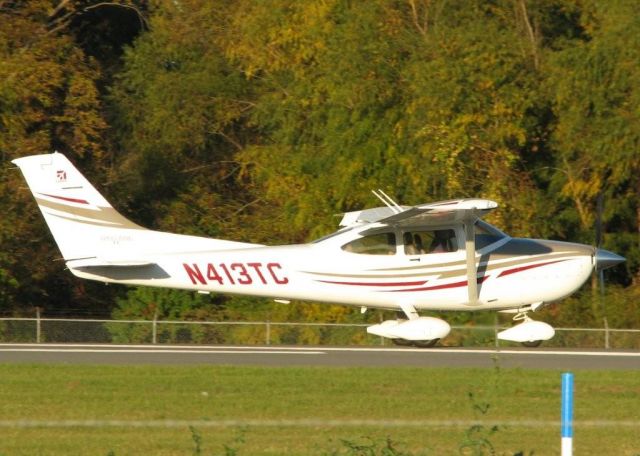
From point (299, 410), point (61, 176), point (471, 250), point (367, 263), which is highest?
point (61, 176)

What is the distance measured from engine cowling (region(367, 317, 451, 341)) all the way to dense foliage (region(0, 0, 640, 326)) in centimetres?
690

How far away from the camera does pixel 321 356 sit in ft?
63.4

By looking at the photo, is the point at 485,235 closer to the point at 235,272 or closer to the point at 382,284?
the point at 382,284

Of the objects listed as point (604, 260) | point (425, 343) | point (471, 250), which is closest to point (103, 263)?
point (425, 343)

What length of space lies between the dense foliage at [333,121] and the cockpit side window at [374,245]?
7009mm

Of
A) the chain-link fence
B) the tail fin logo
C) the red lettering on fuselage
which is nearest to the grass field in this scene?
the red lettering on fuselage

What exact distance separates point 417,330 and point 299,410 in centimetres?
769

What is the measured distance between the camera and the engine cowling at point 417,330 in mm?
20516

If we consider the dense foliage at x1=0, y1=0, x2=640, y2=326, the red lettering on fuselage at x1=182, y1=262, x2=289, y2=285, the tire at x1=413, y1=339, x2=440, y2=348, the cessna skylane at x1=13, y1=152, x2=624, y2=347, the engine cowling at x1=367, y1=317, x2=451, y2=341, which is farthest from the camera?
the dense foliage at x1=0, y1=0, x2=640, y2=326

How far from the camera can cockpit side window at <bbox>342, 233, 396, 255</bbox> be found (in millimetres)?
21094

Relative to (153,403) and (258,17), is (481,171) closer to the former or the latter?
(258,17)

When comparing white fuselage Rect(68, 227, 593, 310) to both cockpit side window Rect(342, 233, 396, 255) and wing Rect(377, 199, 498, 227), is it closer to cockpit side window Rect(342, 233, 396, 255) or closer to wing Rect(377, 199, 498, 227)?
cockpit side window Rect(342, 233, 396, 255)

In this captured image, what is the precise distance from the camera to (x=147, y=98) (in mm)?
34594

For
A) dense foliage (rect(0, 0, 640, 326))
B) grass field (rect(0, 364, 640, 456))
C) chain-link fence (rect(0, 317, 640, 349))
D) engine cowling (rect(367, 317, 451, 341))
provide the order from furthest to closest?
dense foliage (rect(0, 0, 640, 326))
chain-link fence (rect(0, 317, 640, 349))
engine cowling (rect(367, 317, 451, 341))
grass field (rect(0, 364, 640, 456))
